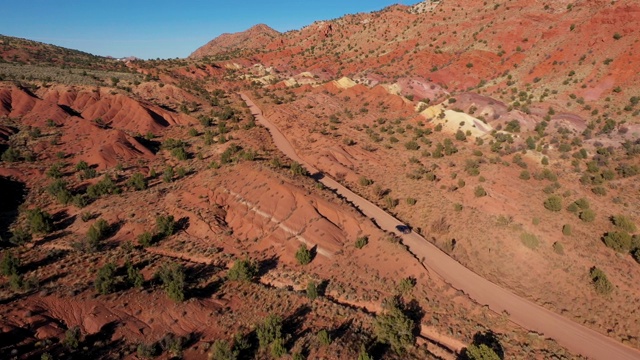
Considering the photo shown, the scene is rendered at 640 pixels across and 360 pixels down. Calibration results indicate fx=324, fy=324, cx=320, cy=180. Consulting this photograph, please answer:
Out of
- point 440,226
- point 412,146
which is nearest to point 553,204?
point 440,226

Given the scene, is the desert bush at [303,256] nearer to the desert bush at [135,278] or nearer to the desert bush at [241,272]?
the desert bush at [241,272]

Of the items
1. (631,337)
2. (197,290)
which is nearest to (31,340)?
(197,290)

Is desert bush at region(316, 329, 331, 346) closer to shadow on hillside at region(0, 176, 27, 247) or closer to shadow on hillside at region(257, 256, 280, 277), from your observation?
shadow on hillside at region(257, 256, 280, 277)

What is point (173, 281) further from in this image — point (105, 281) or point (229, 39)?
point (229, 39)

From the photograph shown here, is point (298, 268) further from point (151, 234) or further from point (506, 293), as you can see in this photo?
point (506, 293)

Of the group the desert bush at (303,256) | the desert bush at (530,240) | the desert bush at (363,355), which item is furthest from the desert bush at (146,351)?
the desert bush at (530,240)

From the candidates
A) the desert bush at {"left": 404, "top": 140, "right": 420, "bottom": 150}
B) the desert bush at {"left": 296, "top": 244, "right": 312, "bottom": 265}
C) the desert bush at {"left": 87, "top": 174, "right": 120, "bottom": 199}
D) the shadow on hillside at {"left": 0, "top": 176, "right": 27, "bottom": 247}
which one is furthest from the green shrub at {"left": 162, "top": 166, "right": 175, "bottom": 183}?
the desert bush at {"left": 404, "top": 140, "right": 420, "bottom": 150}
